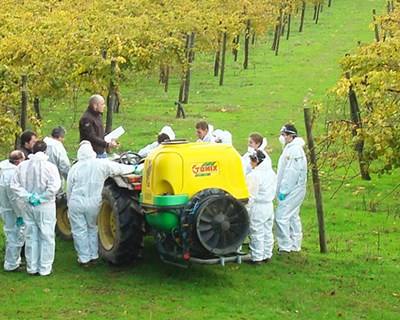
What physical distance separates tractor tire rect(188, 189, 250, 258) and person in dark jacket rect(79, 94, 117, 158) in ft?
11.2

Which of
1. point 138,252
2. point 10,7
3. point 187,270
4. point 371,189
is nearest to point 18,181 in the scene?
point 138,252

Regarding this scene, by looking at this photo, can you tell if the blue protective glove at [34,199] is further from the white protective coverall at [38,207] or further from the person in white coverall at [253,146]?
the person in white coverall at [253,146]

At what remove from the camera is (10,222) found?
41.9 ft

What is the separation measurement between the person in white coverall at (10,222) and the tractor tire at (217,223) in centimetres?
303

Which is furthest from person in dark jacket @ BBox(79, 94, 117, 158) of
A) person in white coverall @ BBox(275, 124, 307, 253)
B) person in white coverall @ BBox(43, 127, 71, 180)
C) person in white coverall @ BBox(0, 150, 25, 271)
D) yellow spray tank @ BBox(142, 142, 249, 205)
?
person in white coverall @ BBox(275, 124, 307, 253)

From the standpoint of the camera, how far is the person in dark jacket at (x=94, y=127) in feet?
46.8

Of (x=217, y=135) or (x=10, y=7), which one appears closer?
(x=217, y=135)

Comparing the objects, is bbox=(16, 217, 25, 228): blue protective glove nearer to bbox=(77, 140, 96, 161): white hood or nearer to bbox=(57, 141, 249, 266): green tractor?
bbox=(77, 140, 96, 161): white hood

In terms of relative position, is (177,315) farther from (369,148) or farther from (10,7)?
(10,7)

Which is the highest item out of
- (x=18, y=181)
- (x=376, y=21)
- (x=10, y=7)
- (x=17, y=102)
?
(x=10, y=7)

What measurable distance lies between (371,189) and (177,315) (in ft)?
38.8

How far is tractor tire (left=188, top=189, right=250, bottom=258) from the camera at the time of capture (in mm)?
11219

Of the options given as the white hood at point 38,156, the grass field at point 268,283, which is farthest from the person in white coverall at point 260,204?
the white hood at point 38,156

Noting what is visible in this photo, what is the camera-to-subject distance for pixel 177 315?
10711 mm
